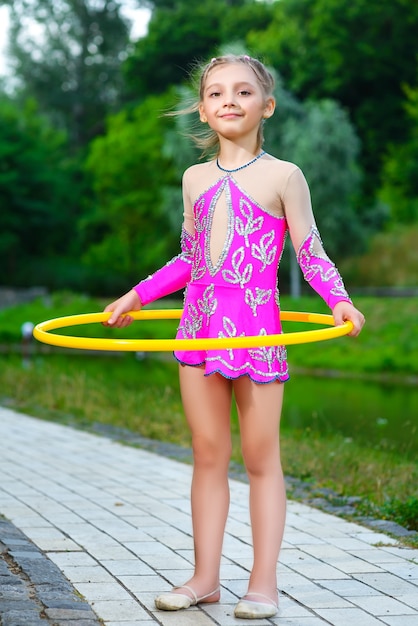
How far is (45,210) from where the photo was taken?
4544cm

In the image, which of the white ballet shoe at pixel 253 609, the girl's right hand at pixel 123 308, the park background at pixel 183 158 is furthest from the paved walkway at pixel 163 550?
the park background at pixel 183 158

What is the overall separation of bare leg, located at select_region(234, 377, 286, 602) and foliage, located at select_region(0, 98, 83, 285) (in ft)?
130

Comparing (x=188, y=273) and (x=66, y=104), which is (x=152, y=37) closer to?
(x=66, y=104)

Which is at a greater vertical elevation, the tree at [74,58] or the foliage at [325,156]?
the tree at [74,58]

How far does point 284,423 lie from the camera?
41.9 feet

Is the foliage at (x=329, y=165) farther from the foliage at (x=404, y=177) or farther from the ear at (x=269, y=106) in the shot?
the ear at (x=269, y=106)

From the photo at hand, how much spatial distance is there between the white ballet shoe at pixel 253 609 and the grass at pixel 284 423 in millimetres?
2093

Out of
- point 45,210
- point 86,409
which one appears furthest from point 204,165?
point 45,210

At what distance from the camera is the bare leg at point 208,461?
4.35 m

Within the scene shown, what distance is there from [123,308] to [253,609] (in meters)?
1.28

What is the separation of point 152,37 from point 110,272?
17.0m

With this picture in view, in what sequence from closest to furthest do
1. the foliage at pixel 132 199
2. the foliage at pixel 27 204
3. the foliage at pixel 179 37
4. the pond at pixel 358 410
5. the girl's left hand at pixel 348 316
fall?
the girl's left hand at pixel 348 316, the pond at pixel 358 410, the foliage at pixel 27 204, the foliage at pixel 132 199, the foliage at pixel 179 37

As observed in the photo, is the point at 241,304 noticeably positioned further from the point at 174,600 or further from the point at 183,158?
the point at 183,158

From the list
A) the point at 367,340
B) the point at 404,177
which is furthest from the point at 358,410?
the point at 404,177
